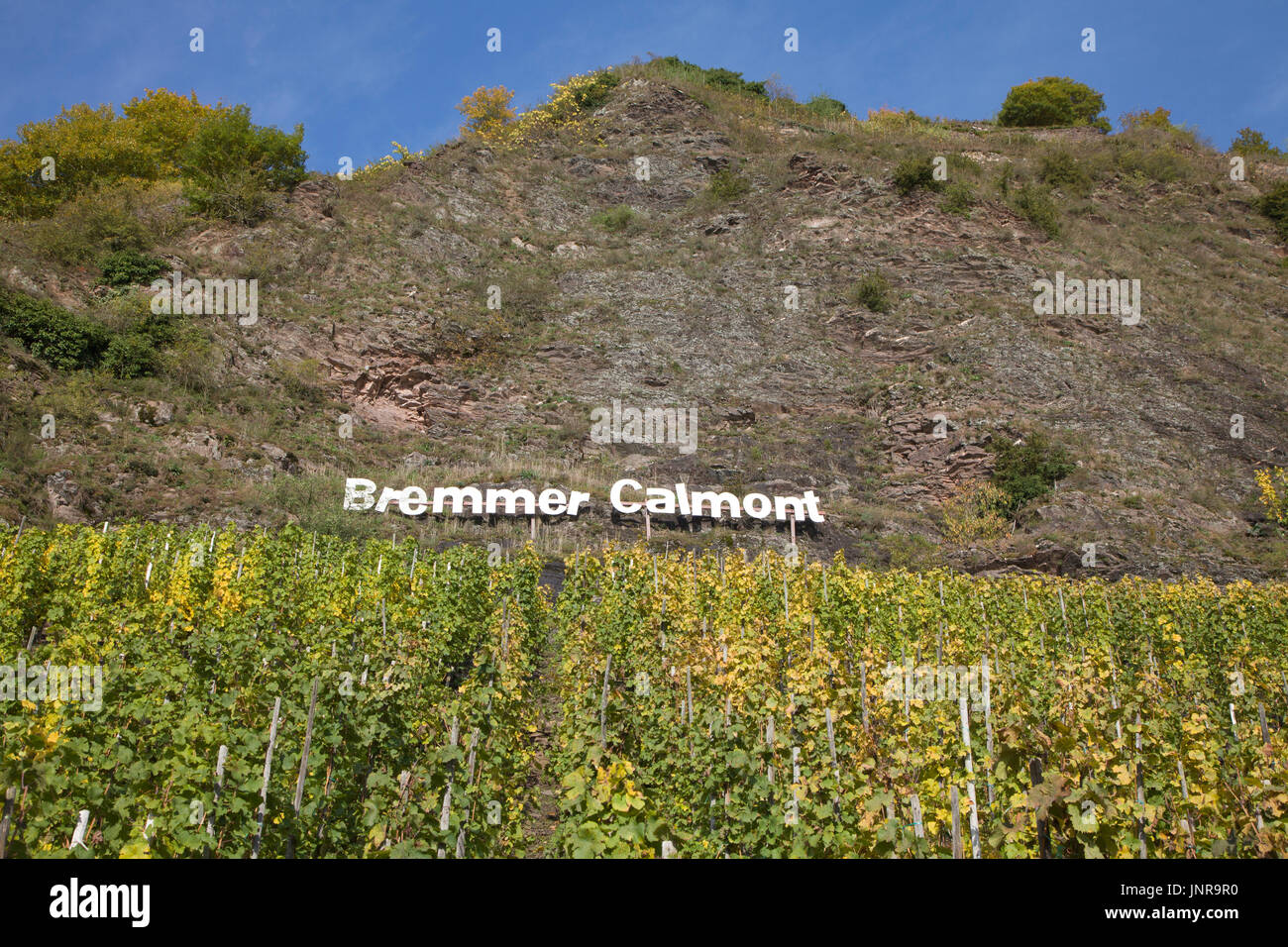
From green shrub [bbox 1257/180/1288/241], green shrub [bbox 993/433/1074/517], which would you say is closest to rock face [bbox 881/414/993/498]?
green shrub [bbox 993/433/1074/517]

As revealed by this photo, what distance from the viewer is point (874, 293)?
41.9m

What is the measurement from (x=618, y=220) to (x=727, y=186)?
780 cm

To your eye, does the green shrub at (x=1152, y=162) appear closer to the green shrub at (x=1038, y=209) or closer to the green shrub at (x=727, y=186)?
the green shrub at (x=1038, y=209)

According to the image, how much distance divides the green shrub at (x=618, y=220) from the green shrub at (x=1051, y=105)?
126 ft

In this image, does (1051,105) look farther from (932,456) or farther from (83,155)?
(83,155)

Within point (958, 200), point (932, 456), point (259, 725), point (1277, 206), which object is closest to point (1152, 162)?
point (1277, 206)

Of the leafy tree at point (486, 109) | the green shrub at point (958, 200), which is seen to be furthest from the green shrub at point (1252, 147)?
the leafy tree at point (486, 109)

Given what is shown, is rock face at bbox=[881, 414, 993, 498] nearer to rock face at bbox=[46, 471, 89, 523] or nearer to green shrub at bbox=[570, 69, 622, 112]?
rock face at bbox=[46, 471, 89, 523]

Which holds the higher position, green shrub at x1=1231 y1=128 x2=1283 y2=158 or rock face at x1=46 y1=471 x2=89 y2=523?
green shrub at x1=1231 y1=128 x2=1283 y2=158

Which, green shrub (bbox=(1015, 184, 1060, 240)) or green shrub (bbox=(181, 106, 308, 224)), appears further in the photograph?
green shrub (bbox=(1015, 184, 1060, 240))

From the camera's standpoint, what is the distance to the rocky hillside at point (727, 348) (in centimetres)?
2584

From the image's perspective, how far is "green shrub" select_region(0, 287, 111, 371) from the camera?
84.6 feet

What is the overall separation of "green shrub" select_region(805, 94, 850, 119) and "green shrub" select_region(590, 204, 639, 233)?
2333 cm
